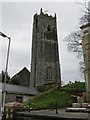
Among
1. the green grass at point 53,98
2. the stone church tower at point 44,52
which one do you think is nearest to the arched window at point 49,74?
the stone church tower at point 44,52

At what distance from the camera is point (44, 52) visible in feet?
217

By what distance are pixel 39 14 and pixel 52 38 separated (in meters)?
8.85

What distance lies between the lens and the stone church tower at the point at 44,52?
2525 inches

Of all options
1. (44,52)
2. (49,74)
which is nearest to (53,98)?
(49,74)

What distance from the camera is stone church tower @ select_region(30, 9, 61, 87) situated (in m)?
64.1

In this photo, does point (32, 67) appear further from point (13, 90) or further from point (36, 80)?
point (13, 90)

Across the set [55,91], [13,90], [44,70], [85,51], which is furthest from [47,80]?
[85,51]

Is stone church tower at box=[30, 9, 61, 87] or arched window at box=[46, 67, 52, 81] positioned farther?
arched window at box=[46, 67, 52, 81]

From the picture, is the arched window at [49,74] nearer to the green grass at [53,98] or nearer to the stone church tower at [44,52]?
the stone church tower at [44,52]

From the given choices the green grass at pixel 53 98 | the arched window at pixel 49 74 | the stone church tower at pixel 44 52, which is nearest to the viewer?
the green grass at pixel 53 98

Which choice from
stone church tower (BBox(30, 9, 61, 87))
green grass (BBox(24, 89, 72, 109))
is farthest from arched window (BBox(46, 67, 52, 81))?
green grass (BBox(24, 89, 72, 109))

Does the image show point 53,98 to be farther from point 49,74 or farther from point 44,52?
point 44,52

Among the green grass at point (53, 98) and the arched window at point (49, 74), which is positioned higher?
the arched window at point (49, 74)

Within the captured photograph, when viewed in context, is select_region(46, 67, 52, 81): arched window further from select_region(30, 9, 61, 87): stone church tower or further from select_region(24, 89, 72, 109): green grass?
select_region(24, 89, 72, 109): green grass
